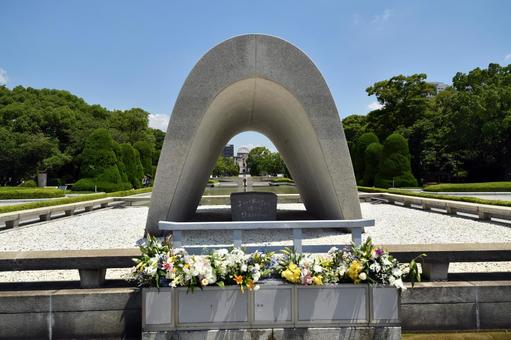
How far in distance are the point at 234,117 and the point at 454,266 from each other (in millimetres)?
7538

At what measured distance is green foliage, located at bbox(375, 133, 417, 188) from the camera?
Result: 2892 centimetres

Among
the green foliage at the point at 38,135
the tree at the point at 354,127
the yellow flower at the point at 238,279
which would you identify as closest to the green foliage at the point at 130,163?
the green foliage at the point at 38,135

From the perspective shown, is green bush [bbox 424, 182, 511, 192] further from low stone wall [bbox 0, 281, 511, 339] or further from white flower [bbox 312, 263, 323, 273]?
white flower [bbox 312, 263, 323, 273]

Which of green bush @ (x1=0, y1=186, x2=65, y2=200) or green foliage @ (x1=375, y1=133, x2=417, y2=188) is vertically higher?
green foliage @ (x1=375, y1=133, x2=417, y2=188)

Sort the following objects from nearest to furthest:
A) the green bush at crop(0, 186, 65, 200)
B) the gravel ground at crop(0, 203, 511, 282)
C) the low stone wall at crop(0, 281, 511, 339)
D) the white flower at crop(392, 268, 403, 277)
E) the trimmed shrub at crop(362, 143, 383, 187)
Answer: the white flower at crop(392, 268, 403, 277), the low stone wall at crop(0, 281, 511, 339), the gravel ground at crop(0, 203, 511, 282), the green bush at crop(0, 186, 65, 200), the trimmed shrub at crop(362, 143, 383, 187)

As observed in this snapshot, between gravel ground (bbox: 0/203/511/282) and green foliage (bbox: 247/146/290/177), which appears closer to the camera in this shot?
gravel ground (bbox: 0/203/511/282)

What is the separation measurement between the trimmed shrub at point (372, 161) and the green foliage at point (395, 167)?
110 inches

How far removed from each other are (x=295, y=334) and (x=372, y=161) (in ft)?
102

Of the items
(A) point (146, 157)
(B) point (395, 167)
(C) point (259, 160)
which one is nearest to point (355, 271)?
(B) point (395, 167)

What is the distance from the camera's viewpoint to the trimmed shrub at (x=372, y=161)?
3266 cm

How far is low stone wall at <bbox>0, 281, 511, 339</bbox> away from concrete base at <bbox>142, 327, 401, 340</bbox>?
1 centimetres

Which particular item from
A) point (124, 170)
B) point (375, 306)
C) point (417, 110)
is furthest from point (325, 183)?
point (417, 110)

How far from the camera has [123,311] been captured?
3.71 m

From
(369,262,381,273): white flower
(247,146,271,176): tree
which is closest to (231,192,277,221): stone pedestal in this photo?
(369,262,381,273): white flower
